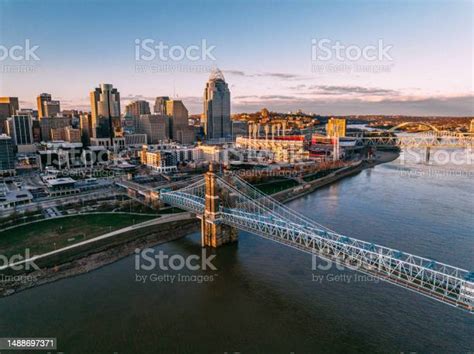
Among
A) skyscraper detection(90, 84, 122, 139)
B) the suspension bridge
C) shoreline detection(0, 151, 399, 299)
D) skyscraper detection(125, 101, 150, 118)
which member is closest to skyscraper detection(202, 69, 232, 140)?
skyscraper detection(90, 84, 122, 139)

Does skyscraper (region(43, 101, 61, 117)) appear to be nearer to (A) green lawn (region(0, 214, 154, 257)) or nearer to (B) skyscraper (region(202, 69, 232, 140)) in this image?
(B) skyscraper (region(202, 69, 232, 140))

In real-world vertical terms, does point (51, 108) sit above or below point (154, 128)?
above

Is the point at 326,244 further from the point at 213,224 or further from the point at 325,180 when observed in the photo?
the point at 325,180

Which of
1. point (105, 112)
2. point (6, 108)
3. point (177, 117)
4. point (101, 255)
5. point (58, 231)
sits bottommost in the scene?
point (101, 255)

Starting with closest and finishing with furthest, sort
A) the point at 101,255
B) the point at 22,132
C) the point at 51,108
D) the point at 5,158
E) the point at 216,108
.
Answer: the point at 101,255 → the point at 5,158 → the point at 22,132 → the point at 216,108 → the point at 51,108

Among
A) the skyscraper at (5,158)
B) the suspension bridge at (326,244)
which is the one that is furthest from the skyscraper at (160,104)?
the suspension bridge at (326,244)

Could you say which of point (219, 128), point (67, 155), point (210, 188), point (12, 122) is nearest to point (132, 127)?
point (219, 128)

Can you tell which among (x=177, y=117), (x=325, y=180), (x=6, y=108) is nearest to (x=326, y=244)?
(x=325, y=180)
